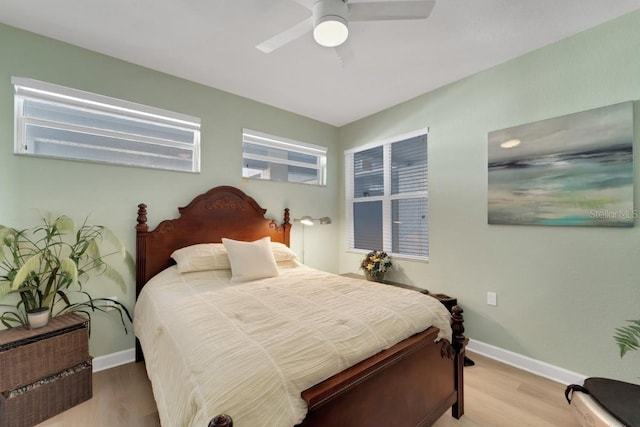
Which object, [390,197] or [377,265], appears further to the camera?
[390,197]

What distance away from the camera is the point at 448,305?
8.93 feet

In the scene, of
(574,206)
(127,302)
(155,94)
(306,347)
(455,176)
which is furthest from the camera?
(455,176)

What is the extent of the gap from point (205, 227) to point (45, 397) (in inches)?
64.1

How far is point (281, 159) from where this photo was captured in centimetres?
365

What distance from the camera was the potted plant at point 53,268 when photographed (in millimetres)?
1857

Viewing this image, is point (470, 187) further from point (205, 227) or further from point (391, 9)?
Result: point (205, 227)

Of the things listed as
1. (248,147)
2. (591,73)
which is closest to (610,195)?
(591,73)

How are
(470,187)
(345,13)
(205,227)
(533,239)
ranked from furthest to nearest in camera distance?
1. (205,227)
2. (470,187)
3. (533,239)
4. (345,13)

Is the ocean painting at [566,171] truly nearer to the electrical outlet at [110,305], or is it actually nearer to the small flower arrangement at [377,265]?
the small flower arrangement at [377,265]

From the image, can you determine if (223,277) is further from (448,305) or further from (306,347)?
(448,305)

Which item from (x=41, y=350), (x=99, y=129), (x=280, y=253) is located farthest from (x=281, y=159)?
(x=41, y=350)

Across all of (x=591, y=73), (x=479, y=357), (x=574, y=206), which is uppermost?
(x=591, y=73)

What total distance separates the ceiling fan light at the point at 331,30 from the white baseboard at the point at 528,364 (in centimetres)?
289

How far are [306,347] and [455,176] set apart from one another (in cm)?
244
